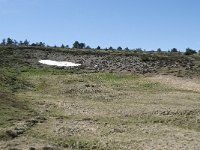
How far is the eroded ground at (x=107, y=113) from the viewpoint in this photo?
26.4m

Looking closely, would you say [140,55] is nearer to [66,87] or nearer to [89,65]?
[89,65]

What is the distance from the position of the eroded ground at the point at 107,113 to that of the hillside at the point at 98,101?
0.15 feet

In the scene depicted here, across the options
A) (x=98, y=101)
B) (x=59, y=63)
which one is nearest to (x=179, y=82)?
(x=98, y=101)

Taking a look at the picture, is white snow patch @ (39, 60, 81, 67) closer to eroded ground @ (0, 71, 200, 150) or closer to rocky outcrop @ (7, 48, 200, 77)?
rocky outcrop @ (7, 48, 200, 77)

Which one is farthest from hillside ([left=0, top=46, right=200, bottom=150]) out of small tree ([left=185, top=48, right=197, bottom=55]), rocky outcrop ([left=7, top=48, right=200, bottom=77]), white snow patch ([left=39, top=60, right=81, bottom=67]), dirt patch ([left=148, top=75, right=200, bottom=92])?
small tree ([left=185, top=48, right=197, bottom=55])

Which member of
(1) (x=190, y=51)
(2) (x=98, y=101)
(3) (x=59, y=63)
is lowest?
(2) (x=98, y=101)

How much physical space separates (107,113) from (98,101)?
6595mm

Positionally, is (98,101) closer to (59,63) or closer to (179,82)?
(179,82)

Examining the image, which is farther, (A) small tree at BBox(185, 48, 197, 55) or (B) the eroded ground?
(A) small tree at BBox(185, 48, 197, 55)

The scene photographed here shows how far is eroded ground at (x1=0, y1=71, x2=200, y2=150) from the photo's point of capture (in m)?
26.4

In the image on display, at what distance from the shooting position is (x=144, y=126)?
31.5 meters

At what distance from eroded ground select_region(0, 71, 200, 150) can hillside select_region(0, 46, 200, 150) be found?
47mm

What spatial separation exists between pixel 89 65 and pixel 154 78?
494 inches

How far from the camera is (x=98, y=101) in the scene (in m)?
42.3
